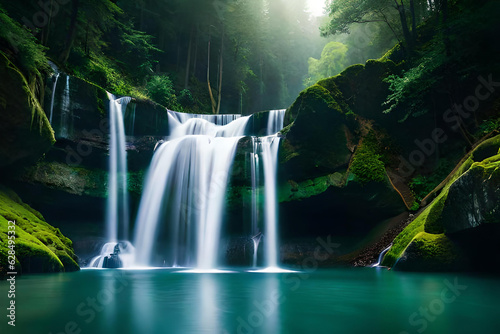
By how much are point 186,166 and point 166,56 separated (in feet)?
60.1

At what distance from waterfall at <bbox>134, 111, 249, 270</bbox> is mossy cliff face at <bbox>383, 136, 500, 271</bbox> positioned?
269 inches

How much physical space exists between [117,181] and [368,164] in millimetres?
10561

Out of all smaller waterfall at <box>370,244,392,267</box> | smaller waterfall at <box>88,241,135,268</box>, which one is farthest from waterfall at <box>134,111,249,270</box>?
smaller waterfall at <box>370,244,392,267</box>

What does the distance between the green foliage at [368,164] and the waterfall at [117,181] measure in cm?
978

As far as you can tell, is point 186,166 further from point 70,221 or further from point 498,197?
point 498,197

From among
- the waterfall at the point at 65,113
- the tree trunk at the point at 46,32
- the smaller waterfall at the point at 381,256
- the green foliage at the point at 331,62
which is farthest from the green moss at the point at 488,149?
the green foliage at the point at 331,62

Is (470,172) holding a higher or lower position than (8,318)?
higher

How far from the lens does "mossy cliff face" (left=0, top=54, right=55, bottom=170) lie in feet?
29.9

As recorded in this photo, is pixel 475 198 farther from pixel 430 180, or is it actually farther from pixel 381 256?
pixel 430 180

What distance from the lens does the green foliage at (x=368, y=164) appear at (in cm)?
1166

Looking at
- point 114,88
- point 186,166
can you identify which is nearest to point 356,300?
point 186,166

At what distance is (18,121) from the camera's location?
9.52 metres

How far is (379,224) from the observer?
40.6 feet

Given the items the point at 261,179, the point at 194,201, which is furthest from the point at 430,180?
the point at 194,201
